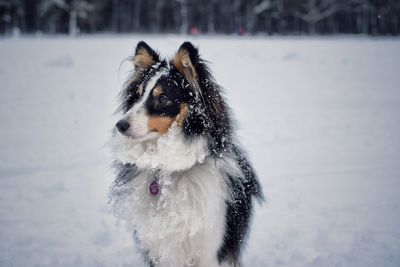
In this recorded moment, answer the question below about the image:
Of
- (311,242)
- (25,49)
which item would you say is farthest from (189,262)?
(25,49)

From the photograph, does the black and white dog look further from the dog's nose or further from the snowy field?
the snowy field

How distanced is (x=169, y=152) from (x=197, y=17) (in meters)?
44.8

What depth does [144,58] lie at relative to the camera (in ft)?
11.4

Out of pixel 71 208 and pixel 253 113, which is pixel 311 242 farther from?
pixel 253 113

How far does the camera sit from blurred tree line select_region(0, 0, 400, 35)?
39969 millimetres

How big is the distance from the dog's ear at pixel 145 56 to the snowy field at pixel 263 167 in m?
1.08

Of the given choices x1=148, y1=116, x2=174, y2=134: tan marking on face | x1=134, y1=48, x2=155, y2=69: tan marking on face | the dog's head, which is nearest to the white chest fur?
the dog's head

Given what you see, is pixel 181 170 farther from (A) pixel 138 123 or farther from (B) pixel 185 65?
(B) pixel 185 65

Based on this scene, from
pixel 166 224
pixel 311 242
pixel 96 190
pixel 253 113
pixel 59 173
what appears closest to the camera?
pixel 166 224

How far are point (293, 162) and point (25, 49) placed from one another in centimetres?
1836

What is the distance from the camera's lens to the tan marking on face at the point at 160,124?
3139 millimetres

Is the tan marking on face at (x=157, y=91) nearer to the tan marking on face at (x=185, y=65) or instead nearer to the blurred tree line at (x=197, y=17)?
the tan marking on face at (x=185, y=65)

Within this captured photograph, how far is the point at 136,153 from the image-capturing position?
3.21 m

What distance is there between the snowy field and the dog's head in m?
0.68
